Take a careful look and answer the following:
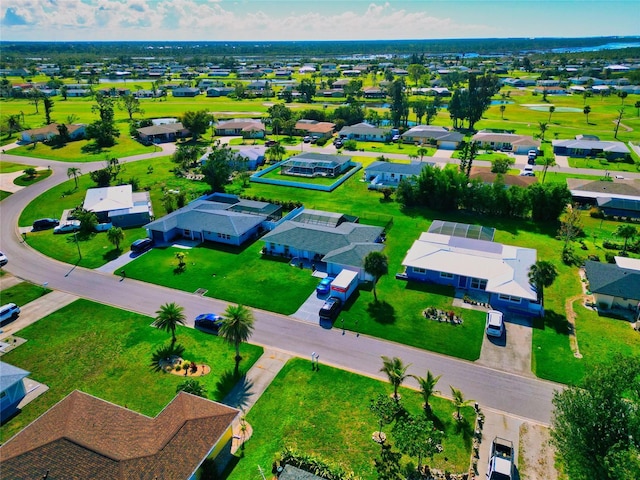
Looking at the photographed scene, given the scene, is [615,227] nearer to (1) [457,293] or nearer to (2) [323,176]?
A: (1) [457,293]

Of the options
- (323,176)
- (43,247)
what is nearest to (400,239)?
(323,176)

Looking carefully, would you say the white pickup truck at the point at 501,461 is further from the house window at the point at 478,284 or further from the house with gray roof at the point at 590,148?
the house with gray roof at the point at 590,148

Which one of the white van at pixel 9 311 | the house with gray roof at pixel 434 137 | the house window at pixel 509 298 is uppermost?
the house with gray roof at pixel 434 137

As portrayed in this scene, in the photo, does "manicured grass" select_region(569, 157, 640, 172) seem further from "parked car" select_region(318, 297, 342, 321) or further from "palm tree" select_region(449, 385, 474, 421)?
"palm tree" select_region(449, 385, 474, 421)

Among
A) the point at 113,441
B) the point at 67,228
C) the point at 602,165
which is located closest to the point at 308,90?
the point at 602,165

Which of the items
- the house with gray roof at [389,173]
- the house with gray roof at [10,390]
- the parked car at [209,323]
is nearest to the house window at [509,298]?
the parked car at [209,323]

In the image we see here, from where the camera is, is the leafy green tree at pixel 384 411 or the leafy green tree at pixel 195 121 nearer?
the leafy green tree at pixel 384 411
